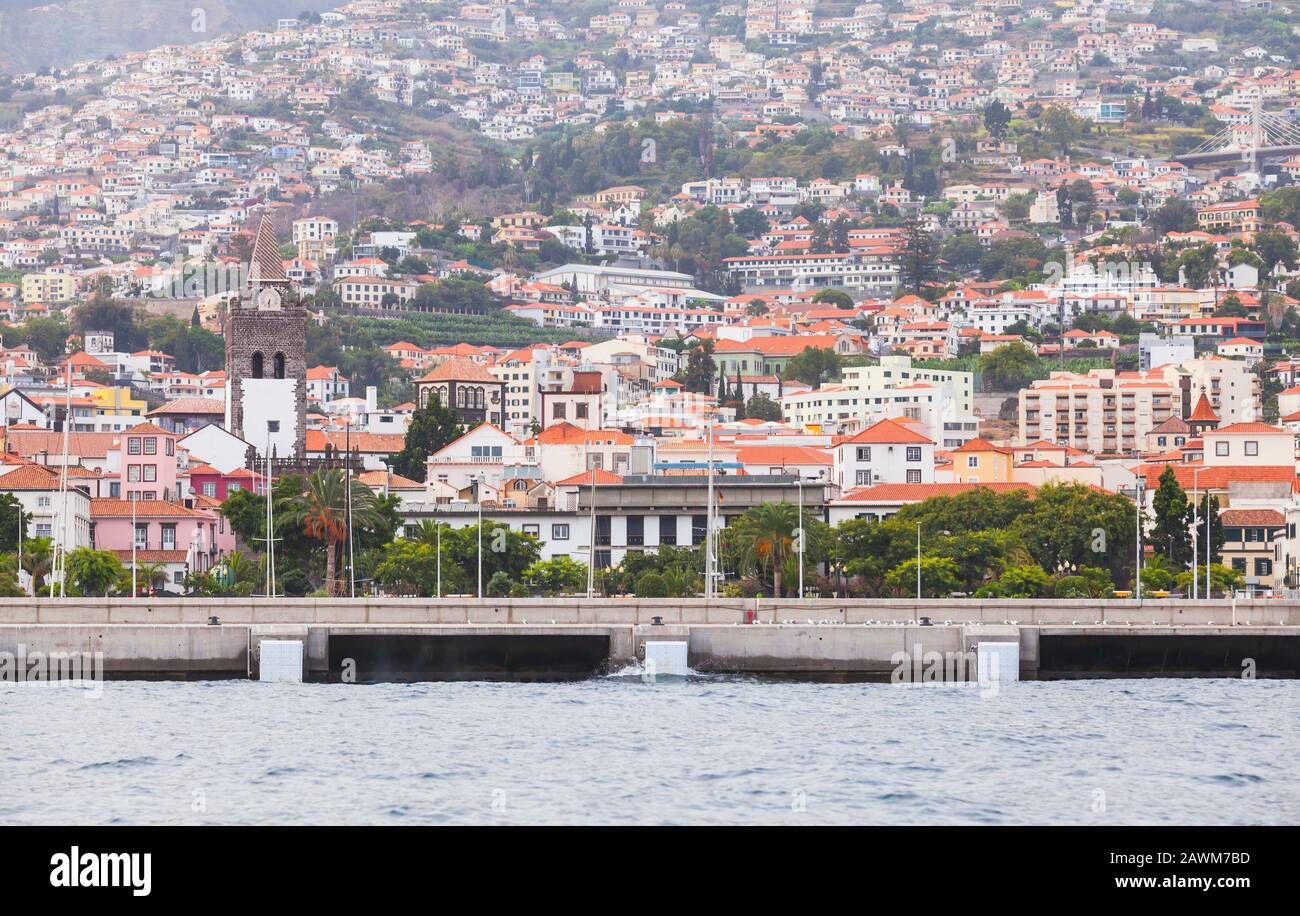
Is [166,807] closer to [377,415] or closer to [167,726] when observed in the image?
[167,726]

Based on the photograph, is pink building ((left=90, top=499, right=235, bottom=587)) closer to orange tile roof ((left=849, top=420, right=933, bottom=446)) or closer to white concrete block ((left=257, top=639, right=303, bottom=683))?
orange tile roof ((left=849, top=420, right=933, bottom=446))

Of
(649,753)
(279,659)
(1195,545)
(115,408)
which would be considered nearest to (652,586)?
(1195,545)

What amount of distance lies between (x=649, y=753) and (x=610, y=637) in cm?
1537

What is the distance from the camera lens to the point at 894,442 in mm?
132250

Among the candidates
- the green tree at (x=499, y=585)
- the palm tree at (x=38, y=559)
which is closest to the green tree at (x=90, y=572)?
the palm tree at (x=38, y=559)

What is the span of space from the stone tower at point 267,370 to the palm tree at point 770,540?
148 feet

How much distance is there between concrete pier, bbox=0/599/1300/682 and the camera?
60625 millimetres

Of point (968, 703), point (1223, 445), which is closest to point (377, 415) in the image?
point (1223, 445)

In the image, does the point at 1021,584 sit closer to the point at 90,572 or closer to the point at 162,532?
the point at 90,572

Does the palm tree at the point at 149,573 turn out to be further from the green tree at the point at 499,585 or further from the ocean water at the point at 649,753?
the ocean water at the point at 649,753

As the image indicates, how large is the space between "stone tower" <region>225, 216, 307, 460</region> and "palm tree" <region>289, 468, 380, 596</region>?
1461 inches

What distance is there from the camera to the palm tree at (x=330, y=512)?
90375 mm

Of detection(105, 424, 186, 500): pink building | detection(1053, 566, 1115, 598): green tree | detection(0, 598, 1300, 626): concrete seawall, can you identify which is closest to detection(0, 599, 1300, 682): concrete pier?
detection(0, 598, 1300, 626): concrete seawall
